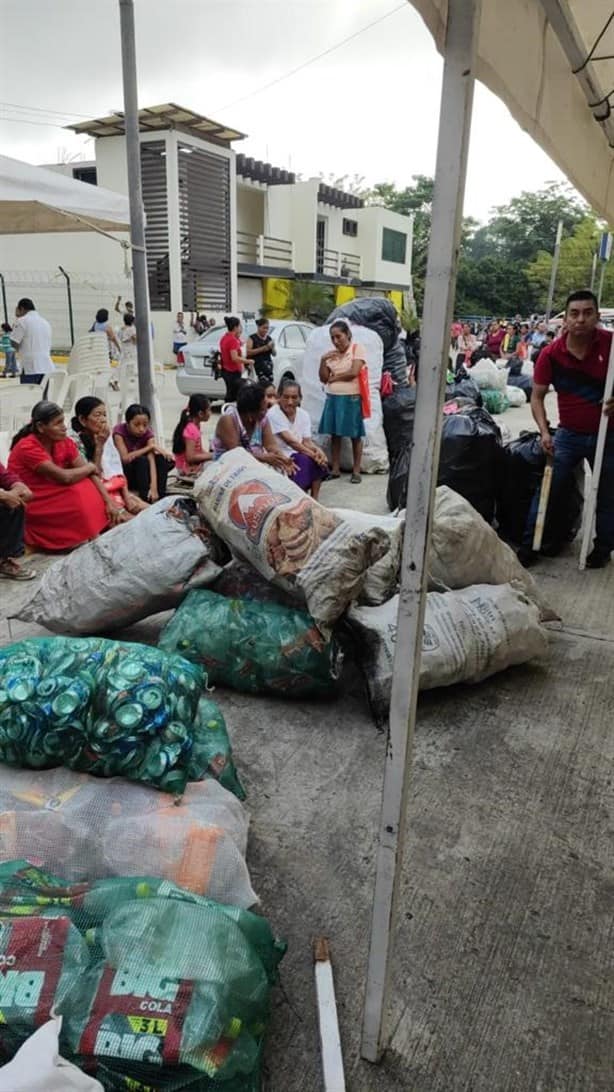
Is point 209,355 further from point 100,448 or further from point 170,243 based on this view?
point 170,243

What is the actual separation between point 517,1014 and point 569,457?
11.5 ft

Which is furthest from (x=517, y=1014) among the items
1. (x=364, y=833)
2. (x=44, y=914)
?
(x=44, y=914)

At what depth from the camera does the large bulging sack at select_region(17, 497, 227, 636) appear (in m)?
3.11

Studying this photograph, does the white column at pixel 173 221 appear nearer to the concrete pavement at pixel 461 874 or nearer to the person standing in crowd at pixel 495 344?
the person standing in crowd at pixel 495 344

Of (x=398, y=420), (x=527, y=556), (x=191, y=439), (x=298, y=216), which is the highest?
(x=298, y=216)

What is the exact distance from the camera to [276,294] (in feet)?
84.7

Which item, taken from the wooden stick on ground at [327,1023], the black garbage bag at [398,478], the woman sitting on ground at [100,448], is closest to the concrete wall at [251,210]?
the woman sitting on ground at [100,448]

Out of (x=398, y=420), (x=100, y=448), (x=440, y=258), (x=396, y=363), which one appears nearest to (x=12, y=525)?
(x=100, y=448)

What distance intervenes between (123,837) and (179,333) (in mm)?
18532

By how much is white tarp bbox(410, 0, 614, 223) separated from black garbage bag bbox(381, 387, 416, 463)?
2599mm

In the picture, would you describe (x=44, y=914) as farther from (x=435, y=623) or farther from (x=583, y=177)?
(x=583, y=177)

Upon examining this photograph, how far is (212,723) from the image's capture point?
224 centimetres

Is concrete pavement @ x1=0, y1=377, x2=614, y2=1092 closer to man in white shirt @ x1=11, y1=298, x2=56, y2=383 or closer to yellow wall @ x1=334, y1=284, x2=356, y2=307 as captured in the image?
man in white shirt @ x1=11, y1=298, x2=56, y2=383

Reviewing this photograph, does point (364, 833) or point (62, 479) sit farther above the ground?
point (62, 479)
